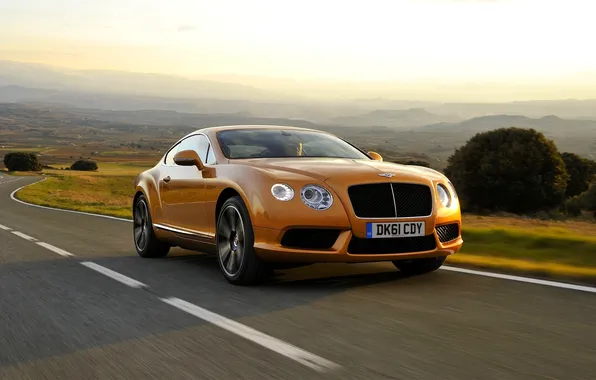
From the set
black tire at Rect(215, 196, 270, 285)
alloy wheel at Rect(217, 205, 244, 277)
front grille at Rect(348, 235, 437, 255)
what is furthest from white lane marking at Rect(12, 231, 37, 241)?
front grille at Rect(348, 235, 437, 255)

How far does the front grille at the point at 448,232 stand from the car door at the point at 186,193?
92.4 inches

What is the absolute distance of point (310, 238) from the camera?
6.50m

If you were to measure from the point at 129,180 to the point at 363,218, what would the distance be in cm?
7227

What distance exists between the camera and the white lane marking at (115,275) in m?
7.24

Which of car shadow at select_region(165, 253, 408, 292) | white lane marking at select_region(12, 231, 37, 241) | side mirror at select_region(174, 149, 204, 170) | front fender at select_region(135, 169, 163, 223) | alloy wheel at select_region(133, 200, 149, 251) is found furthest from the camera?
white lane marking at select_region(12, 231, 37, 241)

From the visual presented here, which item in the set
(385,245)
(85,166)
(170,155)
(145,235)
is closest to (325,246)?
(385,245)

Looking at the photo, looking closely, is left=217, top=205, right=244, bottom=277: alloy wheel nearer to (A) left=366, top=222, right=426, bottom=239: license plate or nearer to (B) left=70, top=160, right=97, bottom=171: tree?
(A) left=366, top=222, right=426, bottom=239: license plate

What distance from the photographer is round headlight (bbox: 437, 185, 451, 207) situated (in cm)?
699

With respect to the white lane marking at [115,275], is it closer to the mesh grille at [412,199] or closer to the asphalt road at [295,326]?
the asphalt road at [295,326]

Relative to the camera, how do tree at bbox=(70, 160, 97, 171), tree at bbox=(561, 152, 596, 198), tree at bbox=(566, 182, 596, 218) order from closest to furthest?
tree at bbox=(566, 182, 596, 218) → tree at bbox=(561, 152, 596, 198) → tree at bbox=(70, 160, 97, 171)

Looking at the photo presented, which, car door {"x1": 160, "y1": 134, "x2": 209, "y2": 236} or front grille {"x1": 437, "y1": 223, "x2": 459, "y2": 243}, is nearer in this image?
front grille {"x1": 437, "y1": 223, "x2": 459, "y2": 243}

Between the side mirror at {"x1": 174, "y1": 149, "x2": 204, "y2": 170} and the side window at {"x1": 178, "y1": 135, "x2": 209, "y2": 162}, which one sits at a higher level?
the side window at {"x1": 178, "y1": 135, "x2": 209, "y2": 162}

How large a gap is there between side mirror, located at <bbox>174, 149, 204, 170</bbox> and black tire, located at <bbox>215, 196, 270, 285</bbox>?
80cm

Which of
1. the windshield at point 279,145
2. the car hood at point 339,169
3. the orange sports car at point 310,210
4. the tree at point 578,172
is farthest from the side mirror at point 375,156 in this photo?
the tree at point 578,172
